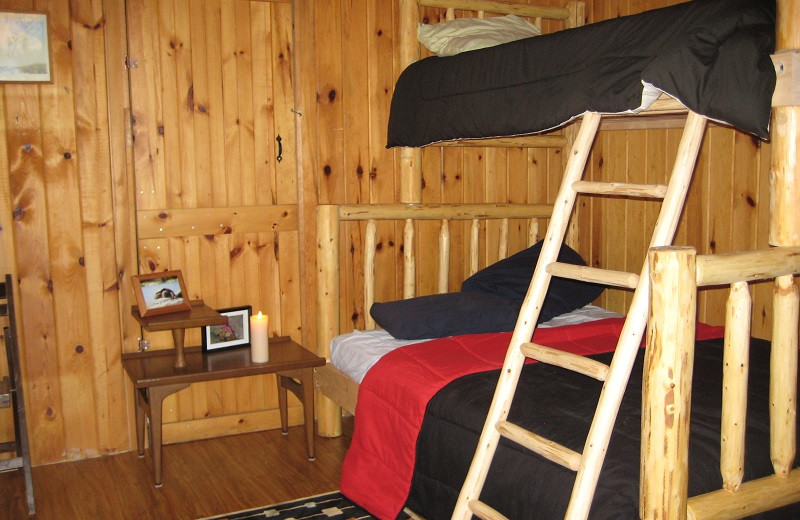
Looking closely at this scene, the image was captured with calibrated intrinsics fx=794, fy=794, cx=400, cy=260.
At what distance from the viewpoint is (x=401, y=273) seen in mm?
3869

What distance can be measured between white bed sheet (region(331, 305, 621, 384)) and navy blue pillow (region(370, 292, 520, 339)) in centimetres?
5

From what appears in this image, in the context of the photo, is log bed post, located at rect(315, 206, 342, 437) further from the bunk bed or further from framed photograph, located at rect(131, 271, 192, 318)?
the bunk bed

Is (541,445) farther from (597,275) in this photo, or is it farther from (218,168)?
(218,168)

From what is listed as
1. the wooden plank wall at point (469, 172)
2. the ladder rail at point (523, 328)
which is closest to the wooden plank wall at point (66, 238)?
the wooden plank wall at point (469, 172)

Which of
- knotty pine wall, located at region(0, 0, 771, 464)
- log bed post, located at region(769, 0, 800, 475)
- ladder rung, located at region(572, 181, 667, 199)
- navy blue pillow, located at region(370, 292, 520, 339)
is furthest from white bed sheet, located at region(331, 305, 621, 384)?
log bed post, located at region(769, 0, 800, 475)

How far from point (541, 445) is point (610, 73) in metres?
1.07

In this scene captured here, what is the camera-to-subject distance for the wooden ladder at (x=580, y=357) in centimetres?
190

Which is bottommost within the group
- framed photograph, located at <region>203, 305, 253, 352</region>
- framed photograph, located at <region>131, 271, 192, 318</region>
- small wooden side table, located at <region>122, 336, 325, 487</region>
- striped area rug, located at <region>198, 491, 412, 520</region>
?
striped area rug, located at <region>198, 491, 412, 520</region>

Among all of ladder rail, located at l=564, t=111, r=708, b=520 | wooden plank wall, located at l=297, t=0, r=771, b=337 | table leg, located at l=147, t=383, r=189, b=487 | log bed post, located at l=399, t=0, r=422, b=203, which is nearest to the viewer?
ladder rail, located at l=564, t=111, r=708, b=520

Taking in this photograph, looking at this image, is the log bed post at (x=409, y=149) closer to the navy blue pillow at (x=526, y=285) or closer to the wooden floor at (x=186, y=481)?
the navy blue pillow at (x=526, y=285)

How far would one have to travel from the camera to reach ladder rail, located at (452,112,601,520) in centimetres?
220

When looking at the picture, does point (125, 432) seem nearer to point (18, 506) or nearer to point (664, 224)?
point (18, 506)

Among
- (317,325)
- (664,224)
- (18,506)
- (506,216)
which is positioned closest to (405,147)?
(506,216)

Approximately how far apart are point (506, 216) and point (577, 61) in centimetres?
150
